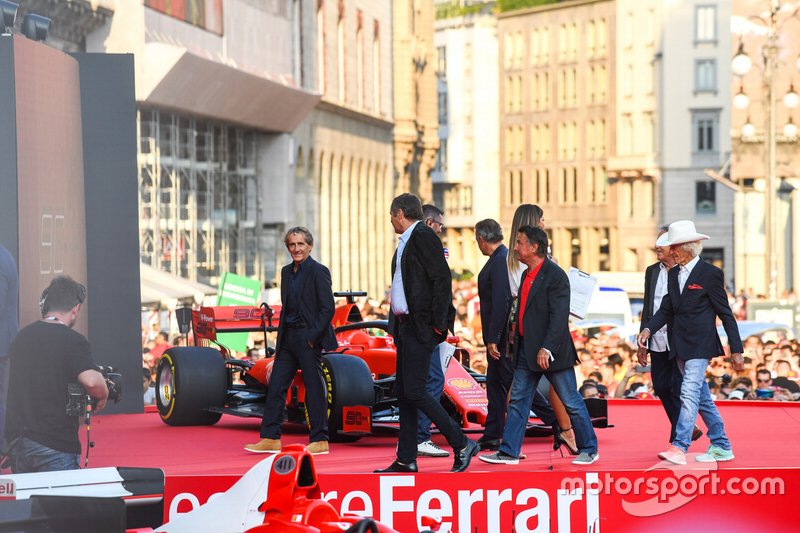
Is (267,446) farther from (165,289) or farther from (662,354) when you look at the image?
(165,289)

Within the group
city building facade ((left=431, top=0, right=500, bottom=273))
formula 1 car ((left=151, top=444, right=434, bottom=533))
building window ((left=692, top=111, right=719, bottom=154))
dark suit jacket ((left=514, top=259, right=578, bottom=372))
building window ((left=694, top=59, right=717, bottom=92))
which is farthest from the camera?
city building facade ((left=431, top=0, right=500, bottom=273))

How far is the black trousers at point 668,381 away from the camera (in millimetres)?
11969

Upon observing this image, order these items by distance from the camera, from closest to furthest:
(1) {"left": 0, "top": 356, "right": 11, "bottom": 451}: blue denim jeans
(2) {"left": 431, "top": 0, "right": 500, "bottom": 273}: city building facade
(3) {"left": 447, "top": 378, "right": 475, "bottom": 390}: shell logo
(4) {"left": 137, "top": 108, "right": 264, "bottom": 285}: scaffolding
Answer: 1. (1) {"left": 0, "top": 356, "right": 11, "bottom": 451}: blue denim jeans
2. (3) {"left": 447, "top": 378, "right": 475, "bottom": 390}: shell logo
3. (4) {"left": 137, "top": 108, "right": 264, "bottom": 285}: scaffolding
4. (2) {"left": 431, "top": 0, "right": 500, "bottom": 273}: city building facade

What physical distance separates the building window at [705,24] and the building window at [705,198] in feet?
24.8

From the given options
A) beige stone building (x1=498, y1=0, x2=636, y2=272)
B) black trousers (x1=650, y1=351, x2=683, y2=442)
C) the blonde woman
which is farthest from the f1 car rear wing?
beige stone building (x1=498, y1=0, x2=636, y2=272)

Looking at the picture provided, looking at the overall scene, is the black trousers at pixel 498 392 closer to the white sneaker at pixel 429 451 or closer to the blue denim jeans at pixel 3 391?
the white sneaker at pixel 429 451

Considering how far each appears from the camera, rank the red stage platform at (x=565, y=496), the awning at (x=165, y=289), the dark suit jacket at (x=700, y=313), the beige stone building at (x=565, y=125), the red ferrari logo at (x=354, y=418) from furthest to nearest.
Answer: the beige stone building at (x=565, y=125) → the awning at (x=165, y=289) → the red ferrari logo at (x=354, y=418) → the dark suit jacket at (x=700, y=313) → the red stage platform at (x=565, y=496)

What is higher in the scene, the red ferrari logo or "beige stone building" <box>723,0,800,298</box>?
"beige stone building" <box>723,0,800,298</box>

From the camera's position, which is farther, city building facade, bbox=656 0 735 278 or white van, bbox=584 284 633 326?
city building facade, bbox=656 0 735 278

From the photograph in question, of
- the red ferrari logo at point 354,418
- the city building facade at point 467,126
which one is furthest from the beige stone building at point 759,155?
the red ferrari logo at point 354,418

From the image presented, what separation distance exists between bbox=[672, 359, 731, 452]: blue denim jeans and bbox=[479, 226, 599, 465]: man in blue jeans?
23.0 inches

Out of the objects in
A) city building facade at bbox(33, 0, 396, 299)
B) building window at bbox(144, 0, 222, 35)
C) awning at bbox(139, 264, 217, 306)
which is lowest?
awning at bbox(139, 264, 217, 306)

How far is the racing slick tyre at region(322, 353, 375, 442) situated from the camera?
42.3ft

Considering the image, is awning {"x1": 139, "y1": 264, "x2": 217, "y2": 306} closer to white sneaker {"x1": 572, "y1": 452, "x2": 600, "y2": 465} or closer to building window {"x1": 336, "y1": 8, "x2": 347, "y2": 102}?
white sneaker {"x1": 572, "y1": 452, "x2": 600, "y2": 465}
